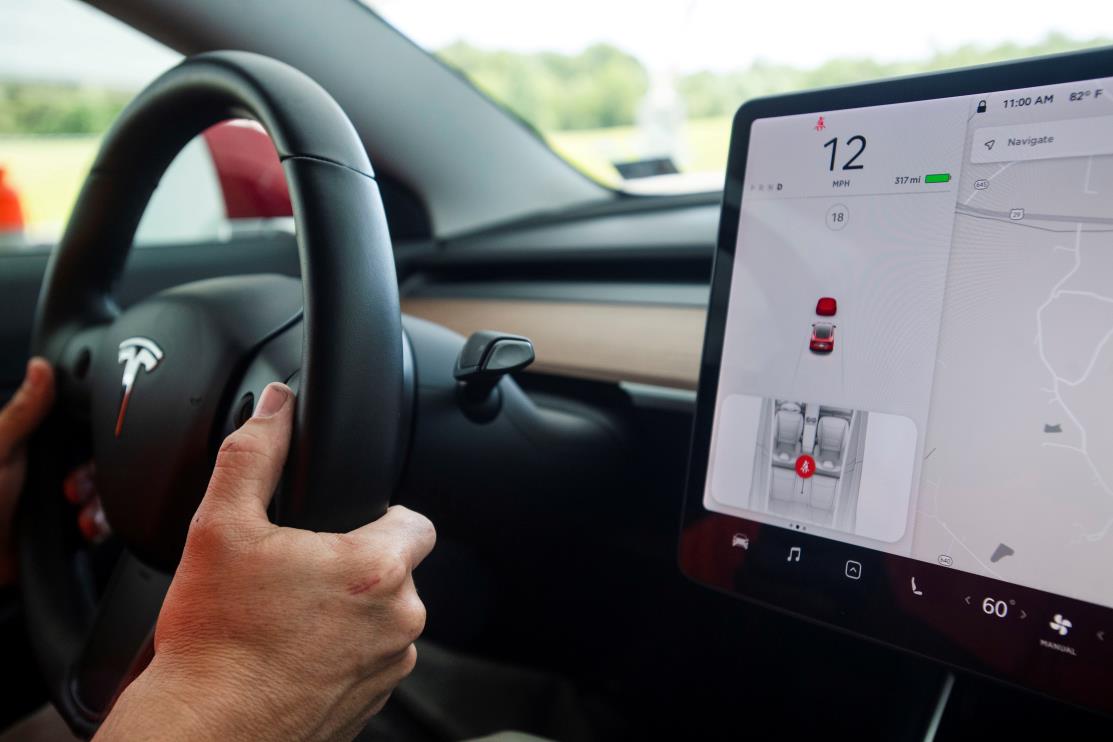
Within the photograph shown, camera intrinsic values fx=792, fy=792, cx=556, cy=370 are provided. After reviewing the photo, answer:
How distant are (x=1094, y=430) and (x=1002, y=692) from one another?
0.36 metres

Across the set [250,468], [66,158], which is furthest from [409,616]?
[66,158]

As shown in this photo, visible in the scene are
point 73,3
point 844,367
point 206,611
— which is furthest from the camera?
point 73,3

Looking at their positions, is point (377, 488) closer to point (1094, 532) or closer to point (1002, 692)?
point (1094, 532)

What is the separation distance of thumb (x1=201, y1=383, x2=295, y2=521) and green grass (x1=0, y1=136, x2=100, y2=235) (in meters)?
1.05

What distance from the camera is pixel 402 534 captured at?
0.55 metres

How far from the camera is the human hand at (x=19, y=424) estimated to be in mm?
865

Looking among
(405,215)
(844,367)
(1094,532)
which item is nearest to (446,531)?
(844,367)

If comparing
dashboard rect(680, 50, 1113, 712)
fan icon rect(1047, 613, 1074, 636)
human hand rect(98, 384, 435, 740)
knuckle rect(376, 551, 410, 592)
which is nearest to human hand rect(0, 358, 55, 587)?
human hand rect(98, 384, 435, 740)

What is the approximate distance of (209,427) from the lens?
0.68m

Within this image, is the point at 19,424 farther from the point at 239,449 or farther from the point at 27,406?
the point at 239,449

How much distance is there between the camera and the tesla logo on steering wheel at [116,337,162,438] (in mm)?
735

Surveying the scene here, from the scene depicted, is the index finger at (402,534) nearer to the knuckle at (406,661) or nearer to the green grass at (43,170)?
the knuckle at (406,661)

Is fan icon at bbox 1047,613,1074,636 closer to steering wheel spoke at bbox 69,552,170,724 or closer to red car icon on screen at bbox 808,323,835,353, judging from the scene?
red car icon on screen at bbox 808,323,835,353

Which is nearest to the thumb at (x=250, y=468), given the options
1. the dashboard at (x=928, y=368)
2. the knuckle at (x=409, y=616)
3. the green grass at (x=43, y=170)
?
the knuckle at (x=409, y=616)
